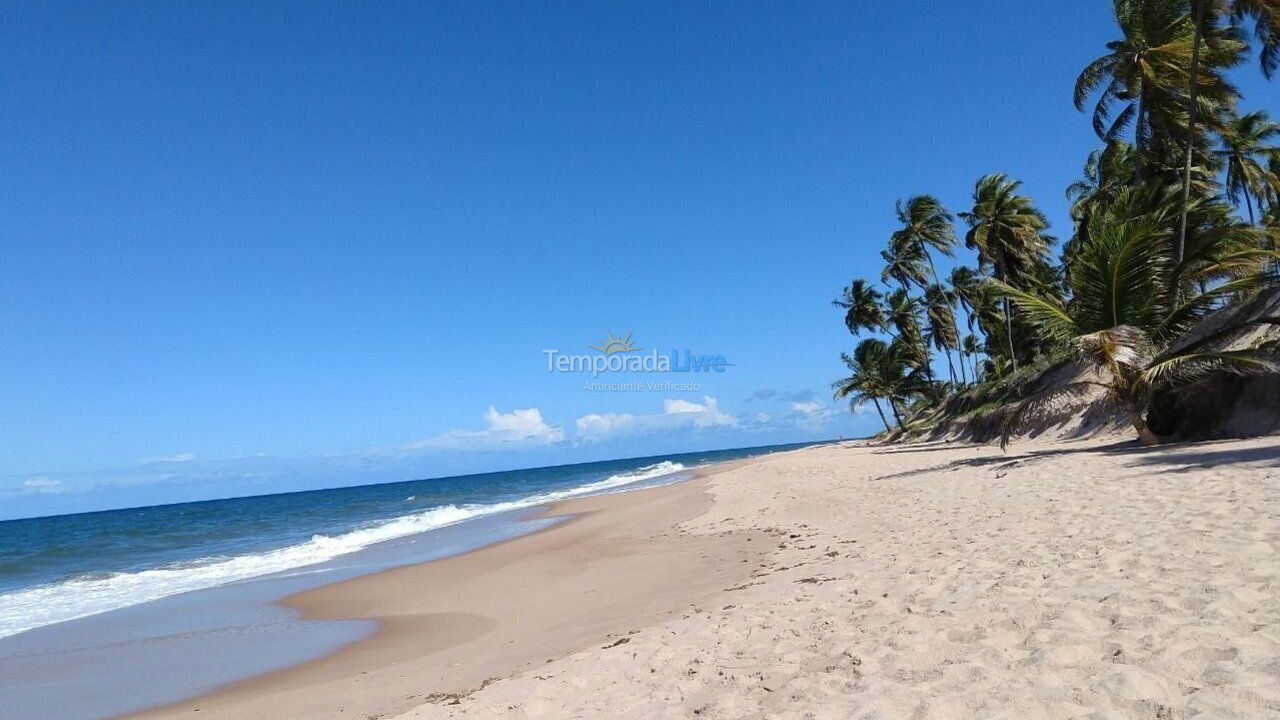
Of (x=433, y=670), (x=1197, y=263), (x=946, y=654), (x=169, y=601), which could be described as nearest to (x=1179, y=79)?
(x=1197, y=263)

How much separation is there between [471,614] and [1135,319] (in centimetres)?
1241

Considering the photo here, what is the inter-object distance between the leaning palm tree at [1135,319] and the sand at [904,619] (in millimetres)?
1334

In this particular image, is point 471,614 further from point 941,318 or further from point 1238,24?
point 941,318

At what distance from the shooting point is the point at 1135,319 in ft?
40.6

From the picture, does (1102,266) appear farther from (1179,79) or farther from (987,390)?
(987,390)

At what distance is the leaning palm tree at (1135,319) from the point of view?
36.8 ft

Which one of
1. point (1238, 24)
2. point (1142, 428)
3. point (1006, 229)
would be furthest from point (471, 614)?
point (1006, 229)

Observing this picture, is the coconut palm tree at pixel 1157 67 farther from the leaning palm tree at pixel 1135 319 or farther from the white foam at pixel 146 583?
the white foam at pixel 146 583

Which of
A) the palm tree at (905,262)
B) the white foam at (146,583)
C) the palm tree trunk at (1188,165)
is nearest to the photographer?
the white foam at (146,583)

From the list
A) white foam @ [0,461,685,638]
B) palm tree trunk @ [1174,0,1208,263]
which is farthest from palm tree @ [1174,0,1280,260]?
white foam @ [0,461,685,638]

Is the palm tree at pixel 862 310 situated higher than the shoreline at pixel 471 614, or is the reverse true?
the palm tree at pixel 862 310

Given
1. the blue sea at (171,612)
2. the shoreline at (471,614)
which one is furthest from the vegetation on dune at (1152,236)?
the blue sea at (171,612)

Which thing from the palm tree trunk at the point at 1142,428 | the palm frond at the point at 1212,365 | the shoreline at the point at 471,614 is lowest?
the shoreline at the point at 471,614

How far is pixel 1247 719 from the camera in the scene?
269 cm
